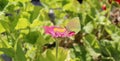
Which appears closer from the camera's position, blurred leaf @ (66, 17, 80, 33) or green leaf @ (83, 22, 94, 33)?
blurred leaf @ (66, 17, 80, 33)

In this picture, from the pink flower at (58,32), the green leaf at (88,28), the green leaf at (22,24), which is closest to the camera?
the pink flower at (58,32)

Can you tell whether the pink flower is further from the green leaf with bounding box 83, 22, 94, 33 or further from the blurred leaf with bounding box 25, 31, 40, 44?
the green leaf with bounding box 83, 22, 94, 33

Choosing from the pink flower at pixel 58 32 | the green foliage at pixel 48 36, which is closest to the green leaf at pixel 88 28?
the green foliage at pixel 48 36

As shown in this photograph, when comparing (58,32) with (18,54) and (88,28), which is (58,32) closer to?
(18,54)

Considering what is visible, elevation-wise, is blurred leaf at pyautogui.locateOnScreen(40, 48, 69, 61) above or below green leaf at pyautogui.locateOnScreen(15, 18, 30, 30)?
below

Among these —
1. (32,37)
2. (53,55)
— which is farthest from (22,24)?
(53,55)

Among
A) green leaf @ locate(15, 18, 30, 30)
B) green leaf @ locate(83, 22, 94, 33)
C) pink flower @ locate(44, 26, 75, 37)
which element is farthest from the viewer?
green leaf @ locate(83, 22, 94, 33)

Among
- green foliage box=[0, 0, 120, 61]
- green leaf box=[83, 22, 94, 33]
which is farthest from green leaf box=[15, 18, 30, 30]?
green leaf box=[83, 22, 94, 33]

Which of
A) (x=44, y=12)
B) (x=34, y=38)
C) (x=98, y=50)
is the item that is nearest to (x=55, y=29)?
(x=34, y=38)

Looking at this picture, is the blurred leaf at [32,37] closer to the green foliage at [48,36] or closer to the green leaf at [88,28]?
the green foliage at [48,36]

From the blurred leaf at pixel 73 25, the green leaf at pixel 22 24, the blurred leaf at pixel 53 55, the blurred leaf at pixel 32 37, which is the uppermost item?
the blurred leaf at pixel 73 25

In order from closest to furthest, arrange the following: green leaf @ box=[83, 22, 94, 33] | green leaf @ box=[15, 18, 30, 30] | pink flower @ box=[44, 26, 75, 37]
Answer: pink flower @ box=[44, 26, 75, 37] < green leaf @ box=[15, 18, 30, 30] < green leaf @ box=[83, 22, 94, 33]
